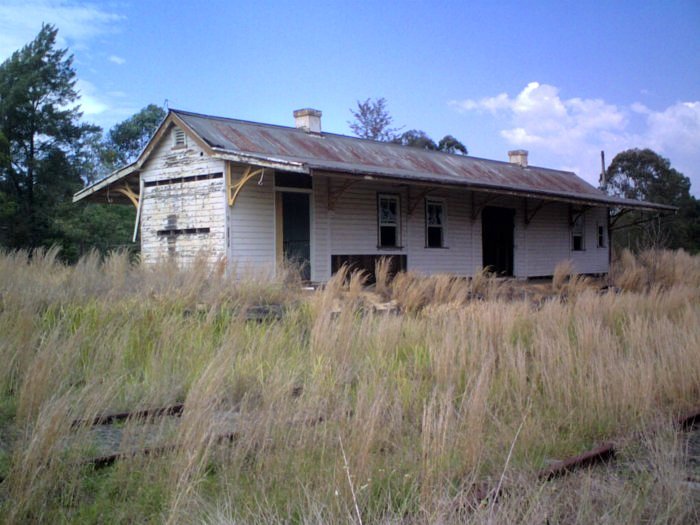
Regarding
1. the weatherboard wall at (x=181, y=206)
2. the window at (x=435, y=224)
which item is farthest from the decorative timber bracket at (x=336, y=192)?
the window at (x=435, y=224)

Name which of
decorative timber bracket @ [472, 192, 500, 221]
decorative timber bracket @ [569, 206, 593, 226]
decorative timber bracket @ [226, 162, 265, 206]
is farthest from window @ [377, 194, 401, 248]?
decorative timber bracket @ [569, 206, 593, 226]

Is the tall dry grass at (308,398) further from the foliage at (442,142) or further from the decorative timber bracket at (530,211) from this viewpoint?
the foliage at (442,142)

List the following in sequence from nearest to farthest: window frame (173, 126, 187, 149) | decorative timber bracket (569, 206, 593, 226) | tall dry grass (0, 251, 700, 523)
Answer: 1. tall dry grass (0, 251, 700, 523)
2. window frame (173, 126, 187, 149)
3. decorative timber bracket (569, 206, 593, 226)

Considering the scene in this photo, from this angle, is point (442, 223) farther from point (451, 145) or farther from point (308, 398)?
point (451, 145)

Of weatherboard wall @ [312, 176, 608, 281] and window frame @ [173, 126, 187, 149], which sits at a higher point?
window frame @ [173, 126, 187, 149]

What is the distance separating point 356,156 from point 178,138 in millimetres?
4557

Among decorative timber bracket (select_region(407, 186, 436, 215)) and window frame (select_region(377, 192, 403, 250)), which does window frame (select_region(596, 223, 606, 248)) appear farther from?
window frame (select_region(377, 192, 403, 250))

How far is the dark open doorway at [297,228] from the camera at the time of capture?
16109 mm

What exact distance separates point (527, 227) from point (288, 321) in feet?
49.7

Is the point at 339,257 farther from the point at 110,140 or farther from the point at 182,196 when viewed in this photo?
the point at 110,140

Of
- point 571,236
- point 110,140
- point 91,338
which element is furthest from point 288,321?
point 110,140

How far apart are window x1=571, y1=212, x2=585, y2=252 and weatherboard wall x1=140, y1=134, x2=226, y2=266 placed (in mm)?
14532

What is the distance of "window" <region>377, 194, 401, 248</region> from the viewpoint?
57.2 ft

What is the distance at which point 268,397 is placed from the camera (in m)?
4.83
